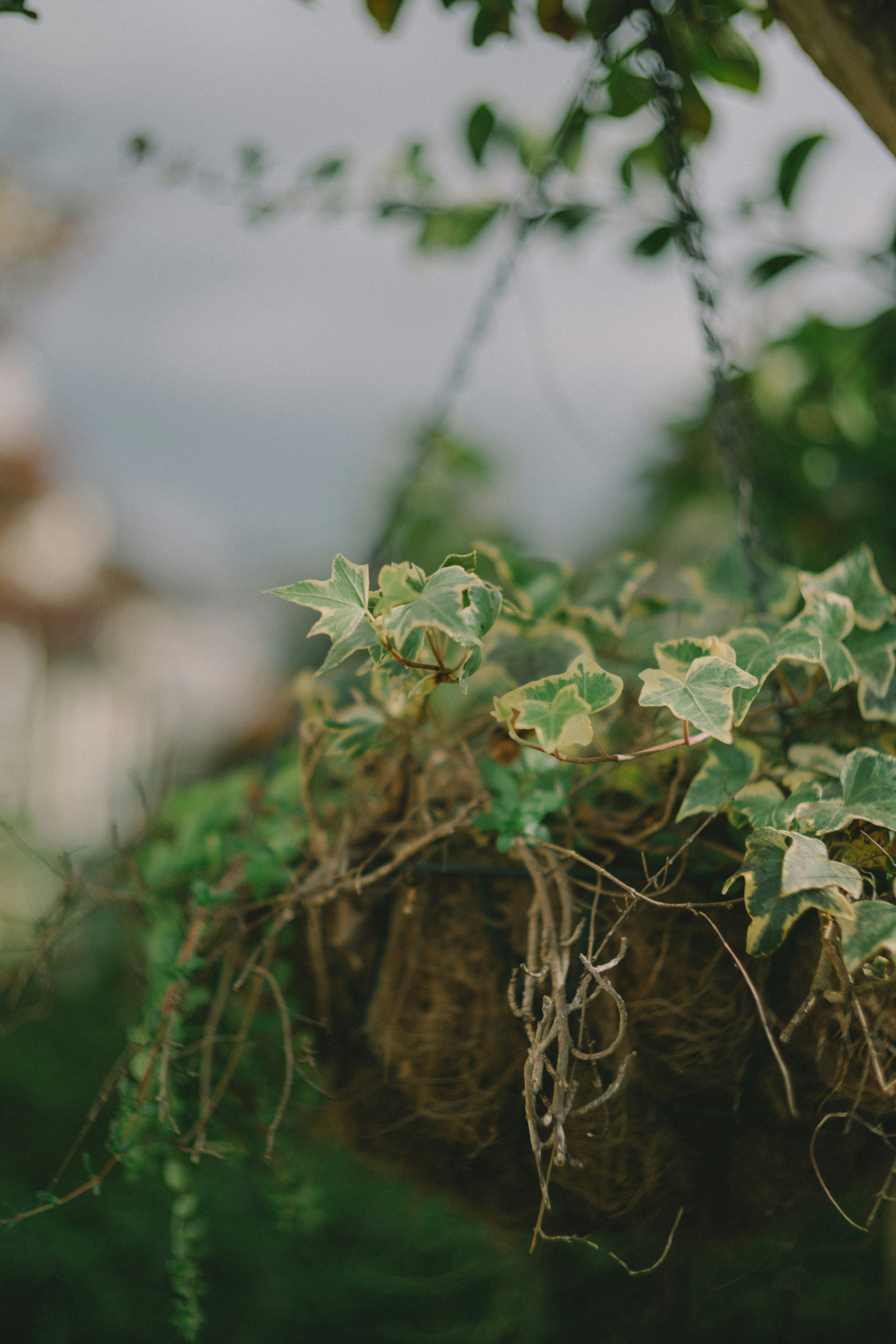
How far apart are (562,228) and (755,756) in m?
0.68

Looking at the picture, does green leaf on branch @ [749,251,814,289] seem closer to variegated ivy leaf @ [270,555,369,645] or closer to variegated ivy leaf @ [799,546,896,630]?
variegated ivy leaf @ [799,546,896,630]

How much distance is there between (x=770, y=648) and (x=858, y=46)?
0.41 metres

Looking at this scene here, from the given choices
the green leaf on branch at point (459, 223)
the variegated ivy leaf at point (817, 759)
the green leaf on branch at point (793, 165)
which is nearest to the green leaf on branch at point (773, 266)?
the green leaf on branch at point (793, 165)

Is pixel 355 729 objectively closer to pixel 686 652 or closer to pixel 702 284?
pixel 686 652

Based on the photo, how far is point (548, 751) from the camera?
36cm

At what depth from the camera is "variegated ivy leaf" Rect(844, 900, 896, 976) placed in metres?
0.33

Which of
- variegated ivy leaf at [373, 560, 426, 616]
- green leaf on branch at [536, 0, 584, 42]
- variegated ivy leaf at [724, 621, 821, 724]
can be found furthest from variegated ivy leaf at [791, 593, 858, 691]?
green leaf on branch at [536, 0, 584, 42]

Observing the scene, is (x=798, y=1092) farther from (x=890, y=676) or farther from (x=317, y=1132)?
(x=317, y=1132)

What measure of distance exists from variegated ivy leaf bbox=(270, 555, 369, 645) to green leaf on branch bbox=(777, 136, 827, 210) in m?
0.74

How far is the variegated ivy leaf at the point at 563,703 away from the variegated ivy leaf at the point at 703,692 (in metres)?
0.02

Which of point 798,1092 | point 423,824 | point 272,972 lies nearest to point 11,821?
point 272,972

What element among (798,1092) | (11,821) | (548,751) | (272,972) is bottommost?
(11,821)

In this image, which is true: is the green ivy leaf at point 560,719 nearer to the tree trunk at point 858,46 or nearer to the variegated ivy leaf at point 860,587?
the variegated ivy leaf at point 860,587

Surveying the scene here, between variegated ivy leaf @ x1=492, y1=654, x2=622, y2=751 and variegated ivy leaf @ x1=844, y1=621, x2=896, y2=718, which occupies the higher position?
variegated ivy leaf @ x1=844, y1=621, x2=896, y2=718
